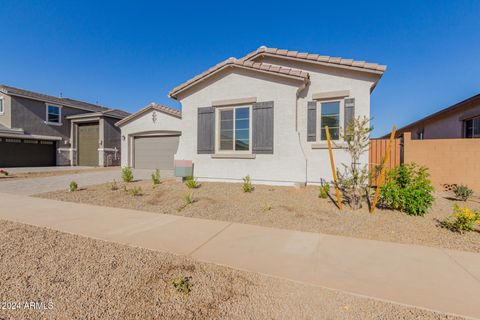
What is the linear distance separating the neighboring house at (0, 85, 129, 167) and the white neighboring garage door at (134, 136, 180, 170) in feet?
19.4

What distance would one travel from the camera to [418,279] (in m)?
2.60

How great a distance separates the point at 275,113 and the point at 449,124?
1157cm

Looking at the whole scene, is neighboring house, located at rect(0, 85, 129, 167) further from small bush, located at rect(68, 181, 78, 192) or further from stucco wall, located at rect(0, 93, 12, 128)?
small bush, located at rect(68, 181, 78, 192)

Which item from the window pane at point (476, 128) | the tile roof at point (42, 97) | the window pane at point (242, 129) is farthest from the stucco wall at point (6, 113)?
the window pane at point (476, 128)

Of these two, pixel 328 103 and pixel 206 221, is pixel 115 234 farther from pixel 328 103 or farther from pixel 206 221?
pixel 328 103

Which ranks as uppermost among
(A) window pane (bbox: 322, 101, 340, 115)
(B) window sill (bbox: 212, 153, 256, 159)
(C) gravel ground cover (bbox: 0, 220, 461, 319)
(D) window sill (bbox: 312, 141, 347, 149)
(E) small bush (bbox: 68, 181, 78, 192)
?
(A) window pane (bbox: 322, 101, 340, 115)

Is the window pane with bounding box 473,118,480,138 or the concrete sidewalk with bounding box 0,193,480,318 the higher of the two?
the window pane with bounding box 473,118,480,138

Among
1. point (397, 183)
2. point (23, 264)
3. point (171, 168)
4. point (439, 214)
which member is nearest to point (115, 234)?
point (23, 264)

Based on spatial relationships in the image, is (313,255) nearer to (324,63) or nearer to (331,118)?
(331,118)

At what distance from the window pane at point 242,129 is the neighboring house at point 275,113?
40 mm

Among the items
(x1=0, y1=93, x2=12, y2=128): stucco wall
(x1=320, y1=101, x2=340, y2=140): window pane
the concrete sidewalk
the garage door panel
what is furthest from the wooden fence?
(x1=0, y1=93, x2=12, y2=128): stucco wall

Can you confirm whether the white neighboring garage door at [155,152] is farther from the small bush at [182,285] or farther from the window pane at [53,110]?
the small bush at [182,285]

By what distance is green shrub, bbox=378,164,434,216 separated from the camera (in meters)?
4.74

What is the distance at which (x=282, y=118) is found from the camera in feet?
26.0
